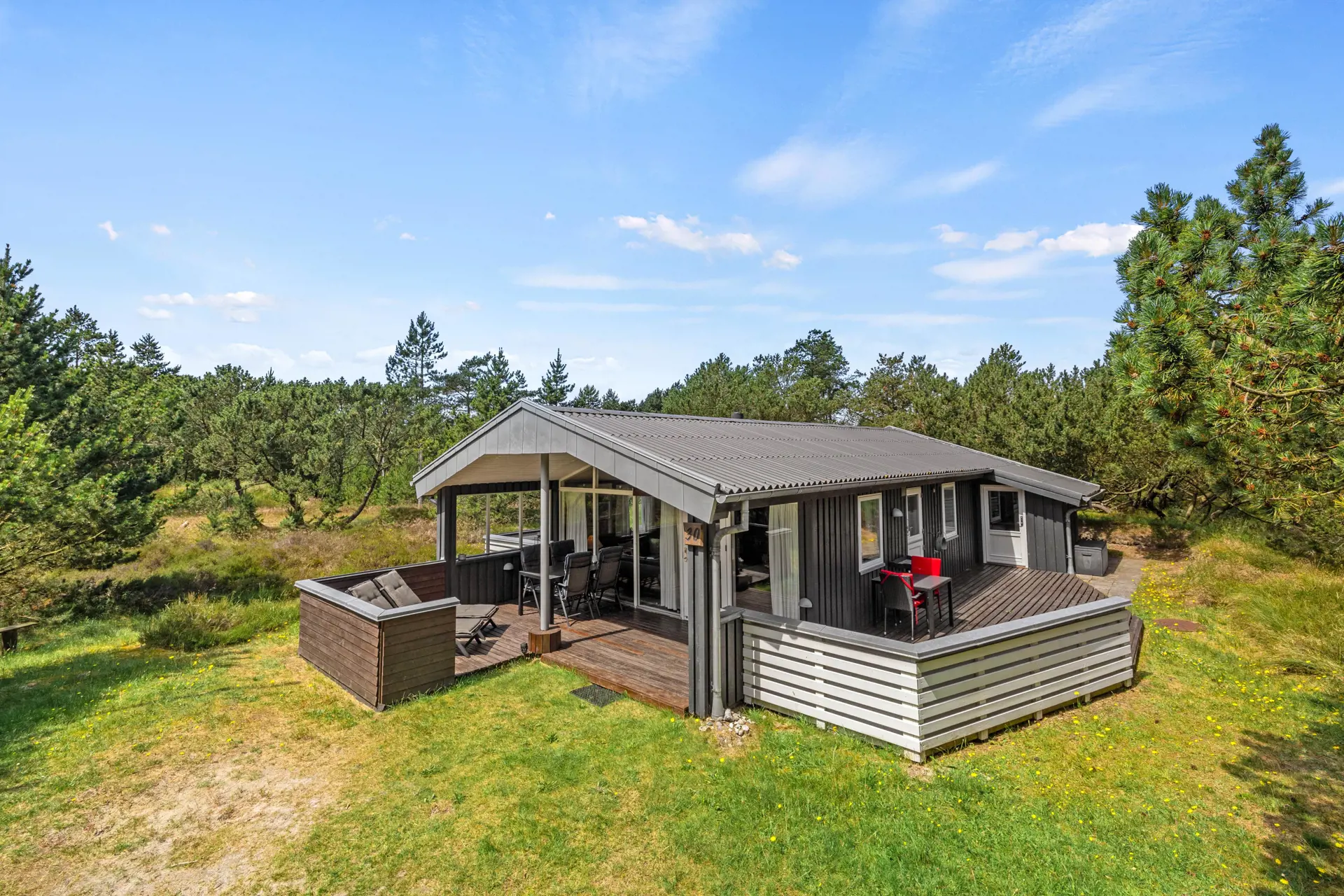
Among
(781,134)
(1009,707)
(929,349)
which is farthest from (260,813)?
(929,349)

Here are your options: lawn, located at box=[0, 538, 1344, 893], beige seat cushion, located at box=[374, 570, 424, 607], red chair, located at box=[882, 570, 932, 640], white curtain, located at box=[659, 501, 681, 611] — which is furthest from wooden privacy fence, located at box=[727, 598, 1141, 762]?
beige seat cushion, located at box=[374, 570, 424, 607]

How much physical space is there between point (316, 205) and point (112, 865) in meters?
11.0

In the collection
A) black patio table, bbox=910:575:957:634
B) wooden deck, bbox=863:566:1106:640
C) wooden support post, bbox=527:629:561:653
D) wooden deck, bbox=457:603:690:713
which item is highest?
black patio table, bbox=910:575:957:634

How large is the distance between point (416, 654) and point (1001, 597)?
9.08 metres

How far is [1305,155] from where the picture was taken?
6.80 m

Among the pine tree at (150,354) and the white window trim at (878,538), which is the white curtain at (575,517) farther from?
the pine tree at (150,354)

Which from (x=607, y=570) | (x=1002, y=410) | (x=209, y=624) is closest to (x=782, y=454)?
(x=607, y=570)

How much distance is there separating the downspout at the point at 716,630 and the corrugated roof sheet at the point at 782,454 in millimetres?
505

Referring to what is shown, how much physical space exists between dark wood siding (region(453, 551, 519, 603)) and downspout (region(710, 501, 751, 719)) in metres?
5.15

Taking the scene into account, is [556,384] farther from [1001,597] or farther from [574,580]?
[1001,597]

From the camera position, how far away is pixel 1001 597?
9.61 metres

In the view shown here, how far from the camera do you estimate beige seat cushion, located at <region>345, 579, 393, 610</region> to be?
692cm

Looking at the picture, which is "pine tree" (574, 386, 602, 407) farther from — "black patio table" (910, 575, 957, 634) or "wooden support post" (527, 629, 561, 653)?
"black patio table" (910, 575, 957, 634)

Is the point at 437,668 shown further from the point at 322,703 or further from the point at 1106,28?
the point at 1106,28
